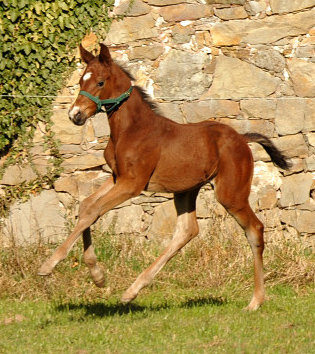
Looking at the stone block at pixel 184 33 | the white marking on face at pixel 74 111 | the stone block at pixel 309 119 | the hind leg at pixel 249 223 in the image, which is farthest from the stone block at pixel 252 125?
the white marking on face at pixel 74 111

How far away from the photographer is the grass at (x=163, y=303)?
5938mm

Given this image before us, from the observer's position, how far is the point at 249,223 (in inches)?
277

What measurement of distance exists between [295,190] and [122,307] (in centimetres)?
327

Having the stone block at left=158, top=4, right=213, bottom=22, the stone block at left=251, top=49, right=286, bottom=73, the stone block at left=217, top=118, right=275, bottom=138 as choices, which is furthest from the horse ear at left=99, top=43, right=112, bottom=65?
the stone block at left=251, top=49, right=286, bottom=73

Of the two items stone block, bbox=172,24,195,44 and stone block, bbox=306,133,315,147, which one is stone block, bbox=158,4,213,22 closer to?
stone block, bbox=172,24,195,44

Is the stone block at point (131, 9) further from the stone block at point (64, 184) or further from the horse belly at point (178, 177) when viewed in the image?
the horse belly at point (178, 177)

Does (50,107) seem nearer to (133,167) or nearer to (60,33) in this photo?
(60,33)

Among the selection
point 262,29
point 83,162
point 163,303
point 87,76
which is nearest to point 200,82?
point 262,29

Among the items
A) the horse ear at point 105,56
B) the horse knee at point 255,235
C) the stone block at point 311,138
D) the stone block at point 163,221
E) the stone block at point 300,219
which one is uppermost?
the horse ear at point 105,56

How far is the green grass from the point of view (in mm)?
5828

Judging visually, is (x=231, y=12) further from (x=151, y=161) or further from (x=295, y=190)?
(x=151, y=161)

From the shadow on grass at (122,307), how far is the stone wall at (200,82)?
212 centimetres

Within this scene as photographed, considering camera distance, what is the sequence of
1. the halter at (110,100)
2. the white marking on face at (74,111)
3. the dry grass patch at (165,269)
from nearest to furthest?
the white marking on face at (74,111) → the halter at (110,100) → the dry grass patch at (165,269)

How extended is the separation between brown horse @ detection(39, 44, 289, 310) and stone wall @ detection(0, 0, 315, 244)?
2.34 meters
